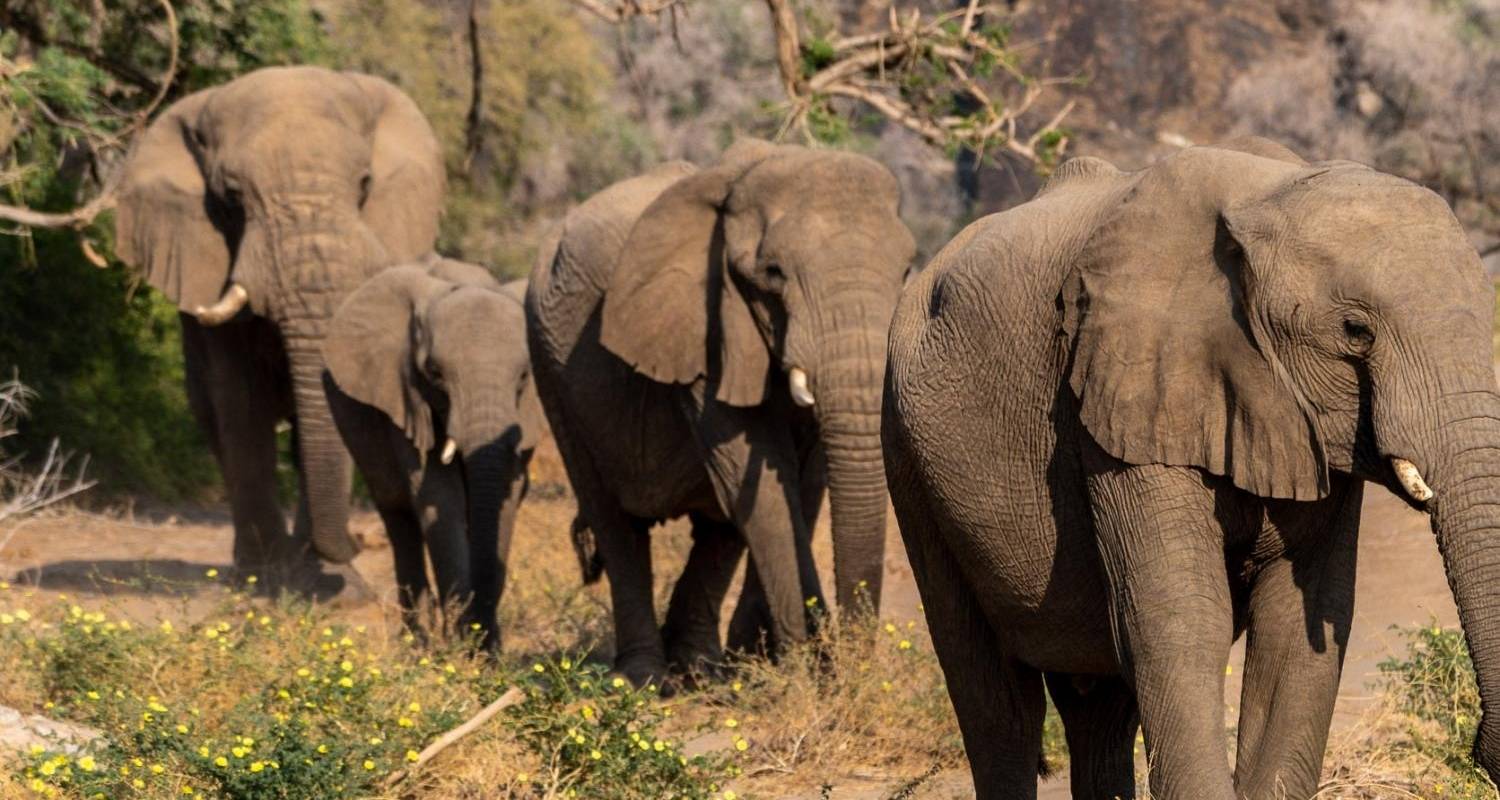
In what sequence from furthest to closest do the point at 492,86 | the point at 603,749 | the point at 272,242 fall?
the point at 492,86 → the point at 272,242 → the point at 603,749

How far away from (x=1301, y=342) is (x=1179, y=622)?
610 mm

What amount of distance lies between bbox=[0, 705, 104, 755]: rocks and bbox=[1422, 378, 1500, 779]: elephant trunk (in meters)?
3.71

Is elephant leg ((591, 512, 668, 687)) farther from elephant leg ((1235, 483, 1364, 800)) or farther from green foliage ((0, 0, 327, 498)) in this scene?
green foliage ((0, 0, 327, 498))

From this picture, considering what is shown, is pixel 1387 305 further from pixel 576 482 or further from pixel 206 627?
pixel 576 482

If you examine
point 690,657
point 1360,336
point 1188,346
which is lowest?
point 690,657

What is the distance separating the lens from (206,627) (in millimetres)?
7863

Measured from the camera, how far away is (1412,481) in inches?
158

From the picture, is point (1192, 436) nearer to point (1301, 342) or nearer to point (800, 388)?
point (1301, 342)

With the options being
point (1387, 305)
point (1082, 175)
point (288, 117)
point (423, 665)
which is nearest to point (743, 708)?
point (423, 665)

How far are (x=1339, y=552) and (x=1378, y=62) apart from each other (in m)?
21.7

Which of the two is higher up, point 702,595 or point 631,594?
point 631,594

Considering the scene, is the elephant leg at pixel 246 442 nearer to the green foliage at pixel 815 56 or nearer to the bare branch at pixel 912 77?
the bare branch at pixel 912 77

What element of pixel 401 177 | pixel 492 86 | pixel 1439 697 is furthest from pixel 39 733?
pixel 492 86

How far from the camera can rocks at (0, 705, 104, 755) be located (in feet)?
20.7
